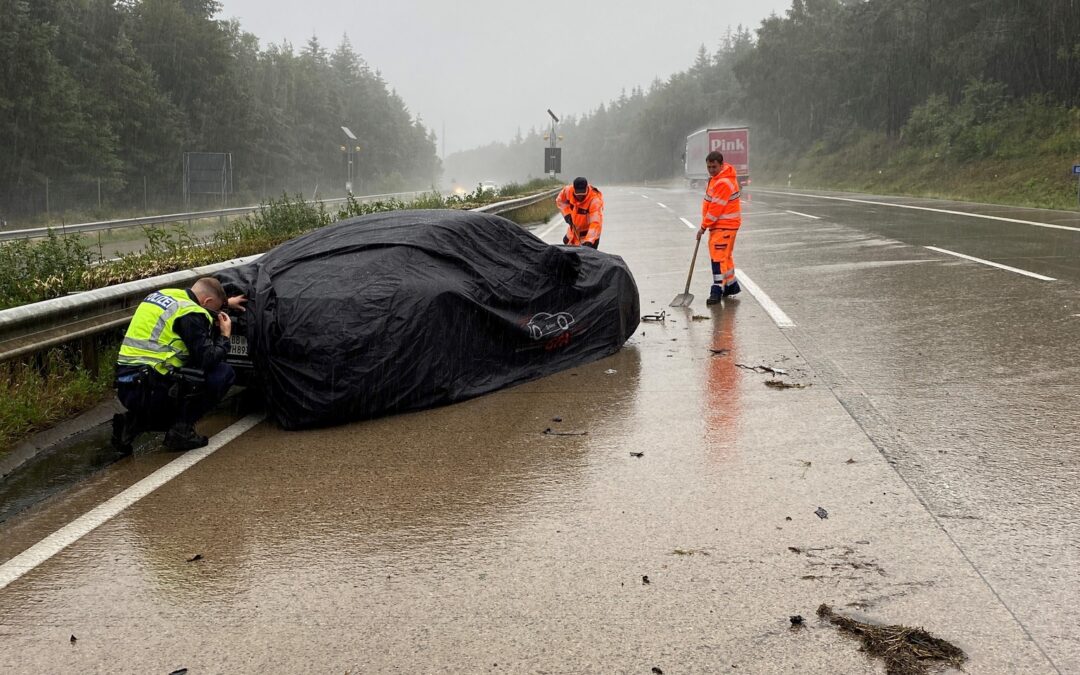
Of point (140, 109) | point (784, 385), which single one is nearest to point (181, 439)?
point (784, 385)

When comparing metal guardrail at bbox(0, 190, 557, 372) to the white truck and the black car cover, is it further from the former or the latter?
the white truck

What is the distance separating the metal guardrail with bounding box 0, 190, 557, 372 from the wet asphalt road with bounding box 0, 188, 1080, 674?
104 centimetres

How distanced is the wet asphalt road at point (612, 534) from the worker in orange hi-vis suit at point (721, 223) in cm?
335

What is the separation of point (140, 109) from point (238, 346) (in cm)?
5070

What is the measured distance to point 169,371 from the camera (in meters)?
5.39

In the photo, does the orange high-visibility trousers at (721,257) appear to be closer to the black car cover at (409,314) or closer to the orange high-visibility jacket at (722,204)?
the orange high-visibility jacket at (722,204)

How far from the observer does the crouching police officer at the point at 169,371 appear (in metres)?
5.32

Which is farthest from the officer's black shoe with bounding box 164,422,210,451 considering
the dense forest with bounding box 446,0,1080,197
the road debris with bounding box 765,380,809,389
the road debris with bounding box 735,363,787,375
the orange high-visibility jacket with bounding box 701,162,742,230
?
the dense forest with bounding box 446,0,1080,197

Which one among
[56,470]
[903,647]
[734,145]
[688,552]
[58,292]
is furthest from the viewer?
[734,145]

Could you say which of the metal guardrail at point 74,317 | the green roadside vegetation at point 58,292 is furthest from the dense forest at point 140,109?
the metal guardrail at point 74,317

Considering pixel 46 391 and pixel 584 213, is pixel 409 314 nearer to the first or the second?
pixel 46 391

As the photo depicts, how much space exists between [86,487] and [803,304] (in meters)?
7.31

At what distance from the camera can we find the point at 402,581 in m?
3.51

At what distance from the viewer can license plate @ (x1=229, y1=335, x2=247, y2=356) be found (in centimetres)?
609
